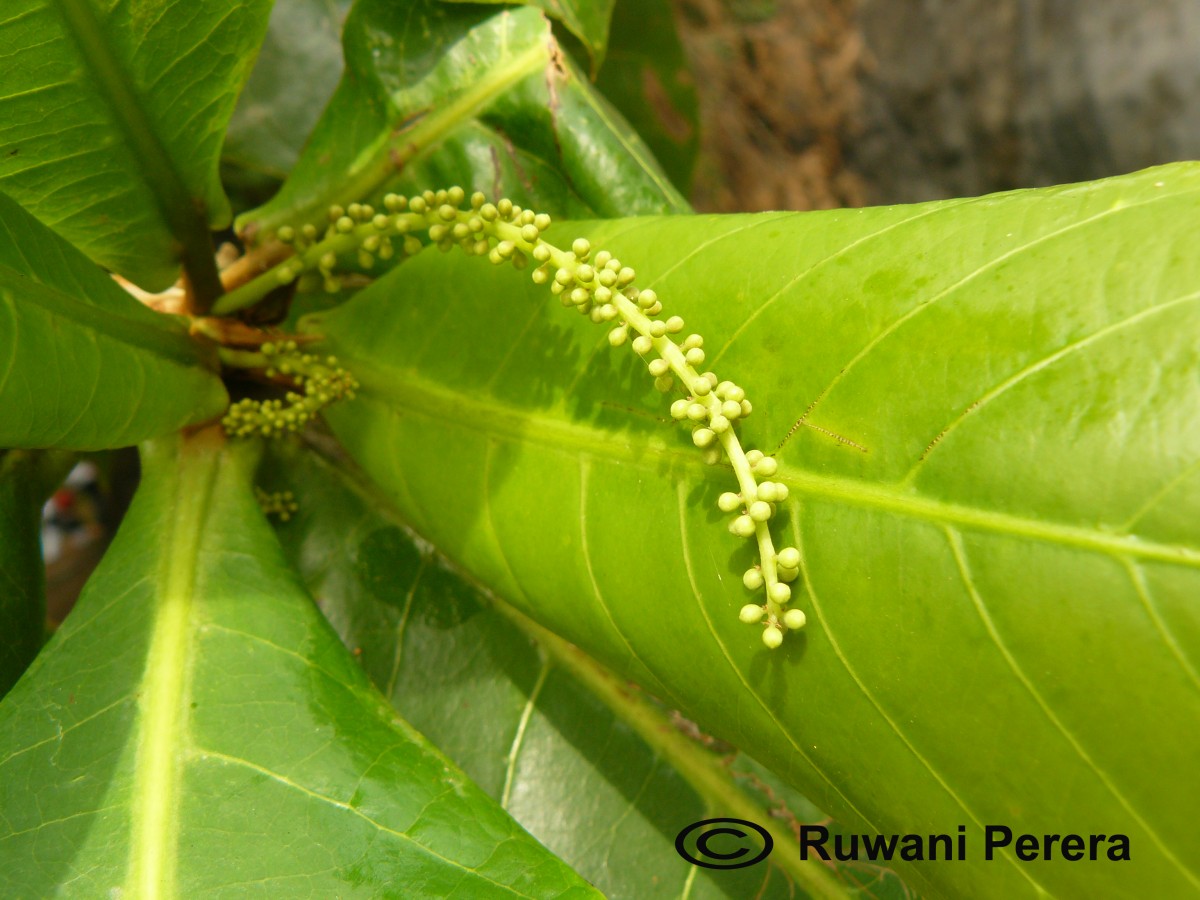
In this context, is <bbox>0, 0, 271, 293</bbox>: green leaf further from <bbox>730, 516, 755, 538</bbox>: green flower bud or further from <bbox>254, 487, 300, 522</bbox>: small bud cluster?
<bbox>730, 516, 755, 538</bbox>: green flower bud

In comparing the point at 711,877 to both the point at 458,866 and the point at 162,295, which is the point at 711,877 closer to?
the point at 458,866

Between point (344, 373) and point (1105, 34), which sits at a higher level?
point (1105, 34)

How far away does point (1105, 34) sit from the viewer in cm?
242

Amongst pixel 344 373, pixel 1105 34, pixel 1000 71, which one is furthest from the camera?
pixel 1000 71

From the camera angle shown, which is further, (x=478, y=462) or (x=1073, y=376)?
(x=478, y=462)

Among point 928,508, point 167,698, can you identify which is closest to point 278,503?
point 167,698

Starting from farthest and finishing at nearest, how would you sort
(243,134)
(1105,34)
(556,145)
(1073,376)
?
1. (1105,34)
2. (243,134)
3. (556,145)
4. (1073,376)

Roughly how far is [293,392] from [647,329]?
567mm

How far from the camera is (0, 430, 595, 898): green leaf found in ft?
2.71

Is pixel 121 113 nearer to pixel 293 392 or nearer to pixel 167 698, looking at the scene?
pixel 293 392

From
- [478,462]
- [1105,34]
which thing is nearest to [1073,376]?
[478,462]

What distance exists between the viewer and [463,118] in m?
1.21

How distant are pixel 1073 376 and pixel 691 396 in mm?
297

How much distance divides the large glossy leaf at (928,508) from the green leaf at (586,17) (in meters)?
0.40
